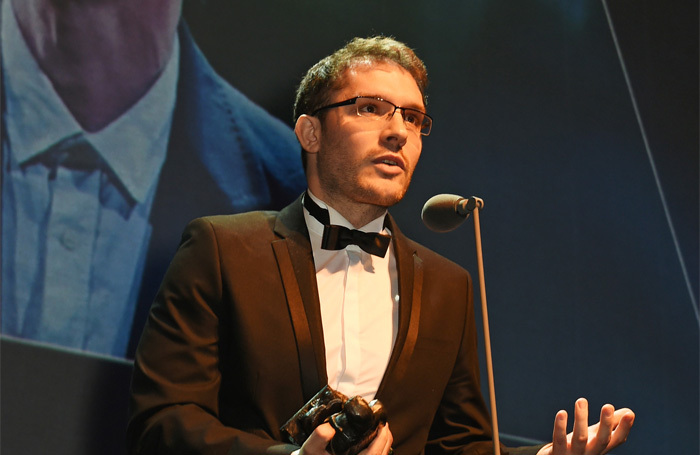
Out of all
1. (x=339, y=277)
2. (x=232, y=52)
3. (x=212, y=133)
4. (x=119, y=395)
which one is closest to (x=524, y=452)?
(x=339, y=277)

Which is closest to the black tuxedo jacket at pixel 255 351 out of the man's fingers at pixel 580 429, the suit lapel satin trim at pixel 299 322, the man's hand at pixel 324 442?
the suit lapel satin trim at pixel 299 322

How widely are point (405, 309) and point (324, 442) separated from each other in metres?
0.79

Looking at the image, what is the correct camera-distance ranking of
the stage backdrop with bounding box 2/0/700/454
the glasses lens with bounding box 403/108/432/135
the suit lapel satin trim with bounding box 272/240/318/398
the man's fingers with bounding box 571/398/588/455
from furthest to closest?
1. the stage backdrop with bounding box 2/0/700/454
2. the glasses lens with bounding box 403/108/432/135
3. the suit lapel satin trim with bounding box 272/240/318/398
4. the man's fingers with bounding box 571/398/588/455

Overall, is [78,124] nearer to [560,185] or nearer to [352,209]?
[352,209]

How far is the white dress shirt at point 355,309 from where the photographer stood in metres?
2.31

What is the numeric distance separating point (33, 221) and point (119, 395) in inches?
24.5

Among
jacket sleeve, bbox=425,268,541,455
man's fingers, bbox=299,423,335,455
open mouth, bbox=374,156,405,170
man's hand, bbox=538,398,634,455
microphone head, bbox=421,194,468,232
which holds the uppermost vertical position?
open mouth, bbox=374,156,405,170

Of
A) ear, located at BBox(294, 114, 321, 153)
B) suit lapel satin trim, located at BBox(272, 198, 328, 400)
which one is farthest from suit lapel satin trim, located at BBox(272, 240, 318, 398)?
ear, located at BBox(294, 114, 321, 153)

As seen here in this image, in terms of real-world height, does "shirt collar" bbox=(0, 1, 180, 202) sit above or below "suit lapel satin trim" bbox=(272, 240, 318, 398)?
above

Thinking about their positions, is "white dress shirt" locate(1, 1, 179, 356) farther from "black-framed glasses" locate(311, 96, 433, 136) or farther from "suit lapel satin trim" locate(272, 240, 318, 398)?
"black-framed glasses" locate(311, 96, 433, 136)

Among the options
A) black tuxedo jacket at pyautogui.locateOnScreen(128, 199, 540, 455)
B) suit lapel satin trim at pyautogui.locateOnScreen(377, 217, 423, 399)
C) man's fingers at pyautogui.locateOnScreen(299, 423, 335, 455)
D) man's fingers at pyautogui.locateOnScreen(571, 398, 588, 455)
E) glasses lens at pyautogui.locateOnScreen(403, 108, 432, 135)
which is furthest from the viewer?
glasses lens at pyautogui.locateOnScreen(403, 108, 432, 135)

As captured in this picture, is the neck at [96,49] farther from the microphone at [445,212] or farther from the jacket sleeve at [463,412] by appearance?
the jacket sleeve at [463,412]

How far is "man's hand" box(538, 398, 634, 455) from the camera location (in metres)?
1.93

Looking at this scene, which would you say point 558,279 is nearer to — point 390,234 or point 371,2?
point 390,234
